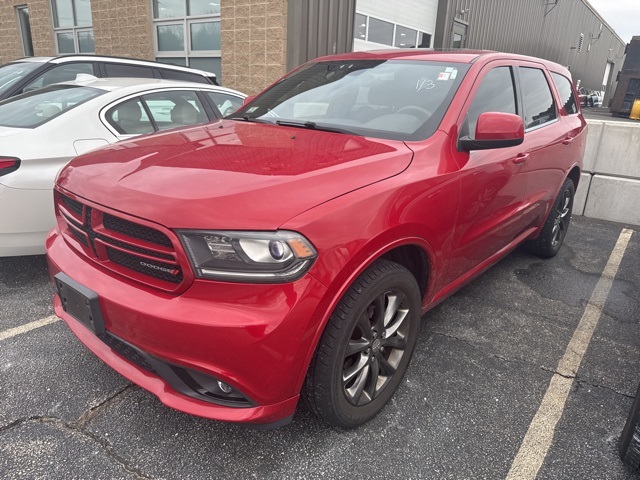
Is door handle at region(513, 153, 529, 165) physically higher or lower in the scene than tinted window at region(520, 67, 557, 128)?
lower

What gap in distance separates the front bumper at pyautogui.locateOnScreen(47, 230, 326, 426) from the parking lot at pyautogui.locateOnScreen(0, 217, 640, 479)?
15.1 inches

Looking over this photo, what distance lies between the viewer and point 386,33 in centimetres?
1207

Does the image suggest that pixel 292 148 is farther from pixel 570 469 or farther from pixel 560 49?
pixel 560 49

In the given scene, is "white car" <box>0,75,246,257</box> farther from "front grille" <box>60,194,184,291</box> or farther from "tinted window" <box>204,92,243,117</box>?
Answer: "front grille" <box>60,194,184,291</box>

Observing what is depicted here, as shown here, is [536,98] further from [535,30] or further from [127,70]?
[535,30]

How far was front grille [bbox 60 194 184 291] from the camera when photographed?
5.80 feet

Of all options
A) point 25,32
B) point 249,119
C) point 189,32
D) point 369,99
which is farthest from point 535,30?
point 249,119

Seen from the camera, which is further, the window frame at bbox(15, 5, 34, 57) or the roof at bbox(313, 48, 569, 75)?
the window frame at bbox(15, 5, 34, 57)

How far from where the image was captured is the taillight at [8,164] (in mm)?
3078

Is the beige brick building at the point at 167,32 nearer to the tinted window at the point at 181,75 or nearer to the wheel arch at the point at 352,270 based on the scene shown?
the tinted window at the point at 181,75

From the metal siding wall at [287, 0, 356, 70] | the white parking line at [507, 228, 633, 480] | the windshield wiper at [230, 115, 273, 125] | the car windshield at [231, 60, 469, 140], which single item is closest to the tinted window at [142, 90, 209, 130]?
the windshield wiper at [230, 115, 273, 125]

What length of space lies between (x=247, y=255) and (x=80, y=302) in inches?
32.6

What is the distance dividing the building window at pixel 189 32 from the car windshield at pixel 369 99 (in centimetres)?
875

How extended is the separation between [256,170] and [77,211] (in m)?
0.90
